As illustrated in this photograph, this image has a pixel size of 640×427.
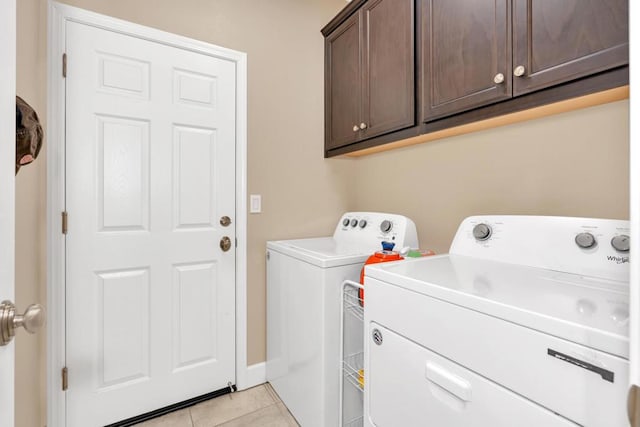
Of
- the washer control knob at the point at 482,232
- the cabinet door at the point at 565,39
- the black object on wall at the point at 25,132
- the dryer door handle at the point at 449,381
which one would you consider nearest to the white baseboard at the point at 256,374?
the dryer door handle at the point at 449,381

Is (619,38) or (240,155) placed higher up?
(619,38)

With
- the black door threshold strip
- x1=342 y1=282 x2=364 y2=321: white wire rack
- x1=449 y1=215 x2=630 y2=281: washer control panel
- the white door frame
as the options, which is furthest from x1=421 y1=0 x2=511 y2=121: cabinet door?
the black door threshold strip

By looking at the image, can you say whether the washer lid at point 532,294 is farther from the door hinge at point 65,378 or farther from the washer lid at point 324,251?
the door hinge at point 65,378

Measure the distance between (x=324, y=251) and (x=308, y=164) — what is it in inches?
31.4

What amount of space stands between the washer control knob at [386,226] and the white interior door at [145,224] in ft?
3.13

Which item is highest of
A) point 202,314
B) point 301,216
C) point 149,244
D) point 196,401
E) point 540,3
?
point 540,3

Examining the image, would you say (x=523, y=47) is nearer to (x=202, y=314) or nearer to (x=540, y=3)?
(x=540, y=3)

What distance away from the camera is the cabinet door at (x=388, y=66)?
148cm

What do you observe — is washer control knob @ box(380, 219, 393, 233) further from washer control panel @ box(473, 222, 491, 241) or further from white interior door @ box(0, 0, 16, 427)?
white interior door @ box(0, 0, 16, 427)

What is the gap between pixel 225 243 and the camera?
1891 mm

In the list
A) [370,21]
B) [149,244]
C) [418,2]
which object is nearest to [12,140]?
[149,244]

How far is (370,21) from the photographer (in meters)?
1.73

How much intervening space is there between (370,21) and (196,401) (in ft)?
8.19

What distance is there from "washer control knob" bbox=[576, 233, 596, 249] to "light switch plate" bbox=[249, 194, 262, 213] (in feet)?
5.31
